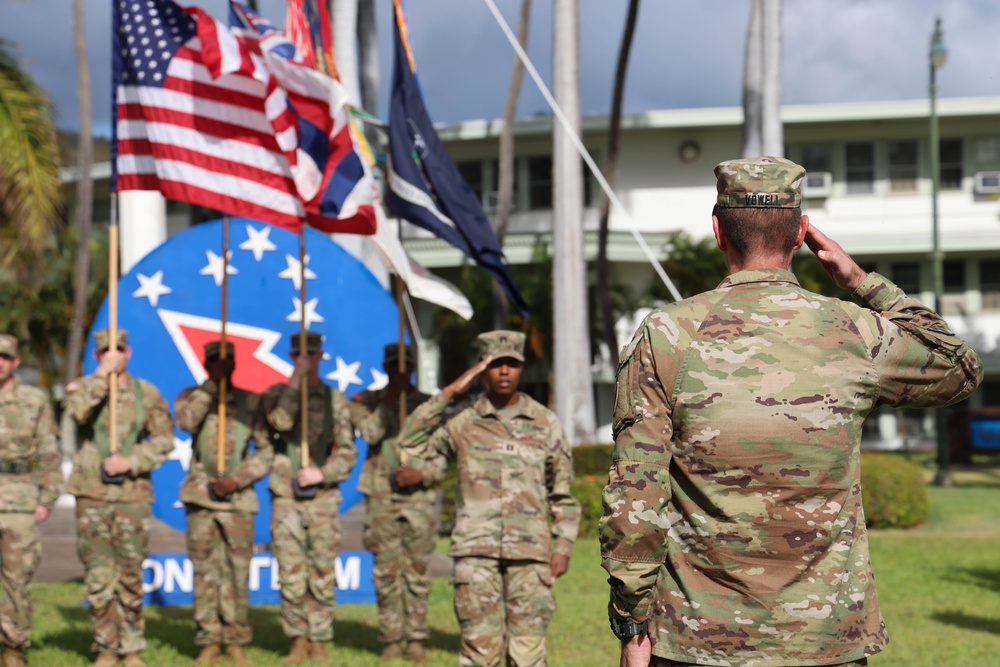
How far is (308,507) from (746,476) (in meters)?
6.28

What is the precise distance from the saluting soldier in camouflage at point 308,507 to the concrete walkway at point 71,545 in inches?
157

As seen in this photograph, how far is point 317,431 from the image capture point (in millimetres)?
9641

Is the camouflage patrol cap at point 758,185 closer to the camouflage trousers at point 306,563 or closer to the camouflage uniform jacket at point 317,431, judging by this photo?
the camouflage trousers at point 306,563

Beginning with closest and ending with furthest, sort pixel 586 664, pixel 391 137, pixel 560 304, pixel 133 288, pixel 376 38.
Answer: pixel 586 664 → pixel 391 137 → pixel 133 288 → pixel 560 304 → pixel 376 38

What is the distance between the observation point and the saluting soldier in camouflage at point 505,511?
7352 mm

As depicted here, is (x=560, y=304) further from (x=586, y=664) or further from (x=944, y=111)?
(x=944, y=111)

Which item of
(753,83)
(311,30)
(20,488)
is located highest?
(753,83)

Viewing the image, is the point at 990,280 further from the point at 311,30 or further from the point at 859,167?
the point at 311,30

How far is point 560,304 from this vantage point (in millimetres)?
18844

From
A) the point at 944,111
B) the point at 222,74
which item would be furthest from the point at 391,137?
the point at 944,111

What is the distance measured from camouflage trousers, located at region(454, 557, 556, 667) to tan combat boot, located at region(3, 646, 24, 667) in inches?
130

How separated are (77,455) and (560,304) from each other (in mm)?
10658

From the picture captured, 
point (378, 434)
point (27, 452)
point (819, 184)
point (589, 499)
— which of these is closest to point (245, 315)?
point (378, 434)

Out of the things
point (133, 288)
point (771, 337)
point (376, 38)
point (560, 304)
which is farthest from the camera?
point (376, 38)
